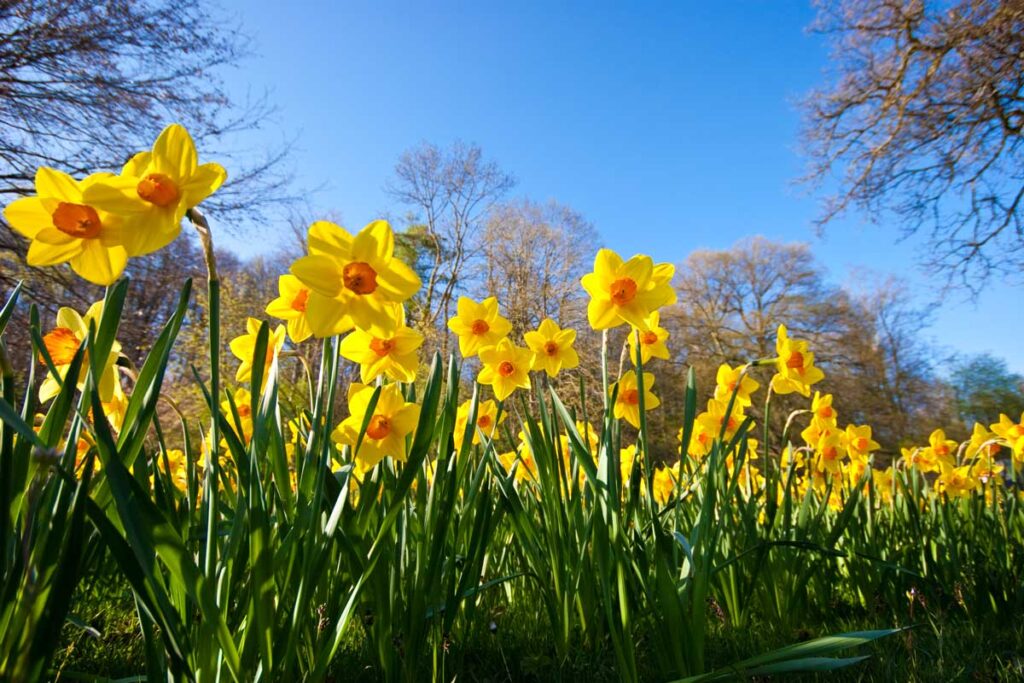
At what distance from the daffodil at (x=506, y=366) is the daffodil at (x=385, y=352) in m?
0.54

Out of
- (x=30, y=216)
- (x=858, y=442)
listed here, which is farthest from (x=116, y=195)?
(x=858, y=442)

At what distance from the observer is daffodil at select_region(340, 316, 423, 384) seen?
111 centimetres

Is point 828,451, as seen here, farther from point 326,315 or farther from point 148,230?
point 148,230

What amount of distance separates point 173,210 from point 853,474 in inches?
141

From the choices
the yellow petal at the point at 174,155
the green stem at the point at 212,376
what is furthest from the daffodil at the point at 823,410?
the yellow petal at the point at 174,155

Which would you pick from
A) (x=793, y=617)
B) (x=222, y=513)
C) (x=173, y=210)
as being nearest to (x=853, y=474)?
(x=793, y=617)

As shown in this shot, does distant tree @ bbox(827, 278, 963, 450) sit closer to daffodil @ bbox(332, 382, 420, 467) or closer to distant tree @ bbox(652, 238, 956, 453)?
distant tree @ bbox(652, 238, 956, 453)

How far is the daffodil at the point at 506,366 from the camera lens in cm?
168

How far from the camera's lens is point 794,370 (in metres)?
1.61

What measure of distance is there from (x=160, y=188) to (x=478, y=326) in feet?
3.45

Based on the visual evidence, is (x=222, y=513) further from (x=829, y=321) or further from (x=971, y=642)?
(x=829, y=321)

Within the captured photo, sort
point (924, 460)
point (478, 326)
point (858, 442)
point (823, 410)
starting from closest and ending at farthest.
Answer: point (478, 326), point (823, 410), point (858, 442), point (924, 460)

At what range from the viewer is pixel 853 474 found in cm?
316

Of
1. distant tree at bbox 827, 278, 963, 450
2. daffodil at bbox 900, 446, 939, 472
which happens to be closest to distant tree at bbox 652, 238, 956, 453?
distant tree at bbox 827, 278, 963, 450
